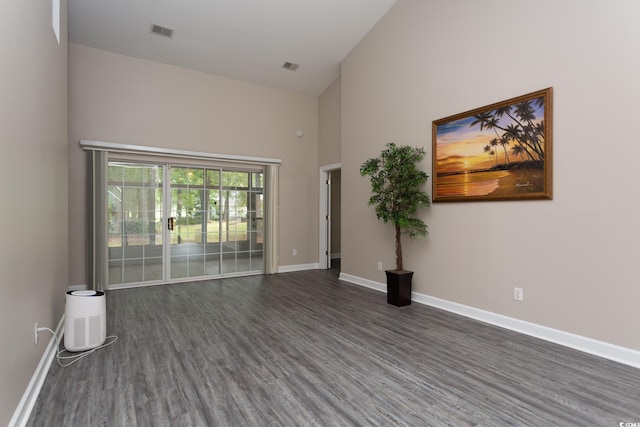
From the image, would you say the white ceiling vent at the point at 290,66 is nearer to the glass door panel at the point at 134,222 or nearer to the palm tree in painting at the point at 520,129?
the glass door panel at the point at 134,222

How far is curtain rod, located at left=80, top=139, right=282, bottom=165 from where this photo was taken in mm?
4887

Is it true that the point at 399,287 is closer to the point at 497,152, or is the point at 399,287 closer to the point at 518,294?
the point at 518,294

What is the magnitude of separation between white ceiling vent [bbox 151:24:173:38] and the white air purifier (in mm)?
3876

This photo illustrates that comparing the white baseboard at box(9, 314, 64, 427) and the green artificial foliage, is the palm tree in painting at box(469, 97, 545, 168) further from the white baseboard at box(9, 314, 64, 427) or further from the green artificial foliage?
the white baseboard at box(9, 314, 64, 427)

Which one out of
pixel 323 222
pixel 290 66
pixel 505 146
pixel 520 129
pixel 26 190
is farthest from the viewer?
pixel 323 222

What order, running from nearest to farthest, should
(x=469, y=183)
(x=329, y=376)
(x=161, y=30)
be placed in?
1. (x=329, y=376)
2. (x=469, y=183)
3. (x=161, y=30)

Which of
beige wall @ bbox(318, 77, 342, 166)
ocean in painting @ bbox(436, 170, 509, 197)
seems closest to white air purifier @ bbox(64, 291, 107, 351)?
ocean in painting @ bbox(436, 170, 509, 197)

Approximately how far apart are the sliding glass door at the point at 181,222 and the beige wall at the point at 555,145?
289cm

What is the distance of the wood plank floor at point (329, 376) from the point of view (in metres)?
1.96

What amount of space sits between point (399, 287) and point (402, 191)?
1252mm

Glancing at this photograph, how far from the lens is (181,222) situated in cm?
568

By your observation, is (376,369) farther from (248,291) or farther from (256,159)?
Answer: (256,159)

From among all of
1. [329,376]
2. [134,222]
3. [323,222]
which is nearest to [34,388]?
[329,376]

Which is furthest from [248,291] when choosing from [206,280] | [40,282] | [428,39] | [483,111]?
[428,39]
